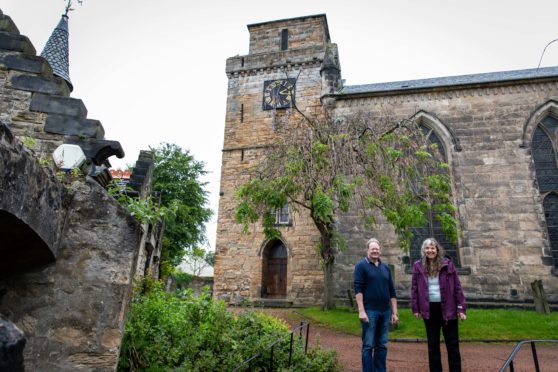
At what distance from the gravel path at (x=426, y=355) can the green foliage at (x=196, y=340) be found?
106 cm

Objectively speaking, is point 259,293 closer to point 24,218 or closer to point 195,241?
point 195,241

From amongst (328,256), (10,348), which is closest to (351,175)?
(328,256)

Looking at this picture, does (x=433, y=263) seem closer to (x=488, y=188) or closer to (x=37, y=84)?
(x=37, y=84)

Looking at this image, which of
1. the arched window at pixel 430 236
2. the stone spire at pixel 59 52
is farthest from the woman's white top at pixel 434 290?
the stone spire at pixel 59 52

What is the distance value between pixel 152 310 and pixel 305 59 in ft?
58.4

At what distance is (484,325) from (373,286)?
22.0 ft

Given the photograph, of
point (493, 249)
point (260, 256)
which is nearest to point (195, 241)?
point (260, 256)

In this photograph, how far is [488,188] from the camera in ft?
46.1

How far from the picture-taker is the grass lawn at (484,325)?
8812 millimetres

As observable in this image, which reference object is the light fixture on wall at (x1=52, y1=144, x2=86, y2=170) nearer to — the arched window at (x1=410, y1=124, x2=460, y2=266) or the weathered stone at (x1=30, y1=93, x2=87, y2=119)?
the weathered stone at (x1=30, y1=93, x2=87, y2=119)

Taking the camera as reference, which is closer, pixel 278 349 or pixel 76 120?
pixel 76 120

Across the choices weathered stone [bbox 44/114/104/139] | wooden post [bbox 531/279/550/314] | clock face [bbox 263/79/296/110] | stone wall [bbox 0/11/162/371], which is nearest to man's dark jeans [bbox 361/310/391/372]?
stone wall [bbox 0/11/162/371]

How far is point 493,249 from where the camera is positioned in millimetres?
13297

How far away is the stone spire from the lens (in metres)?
12.6
